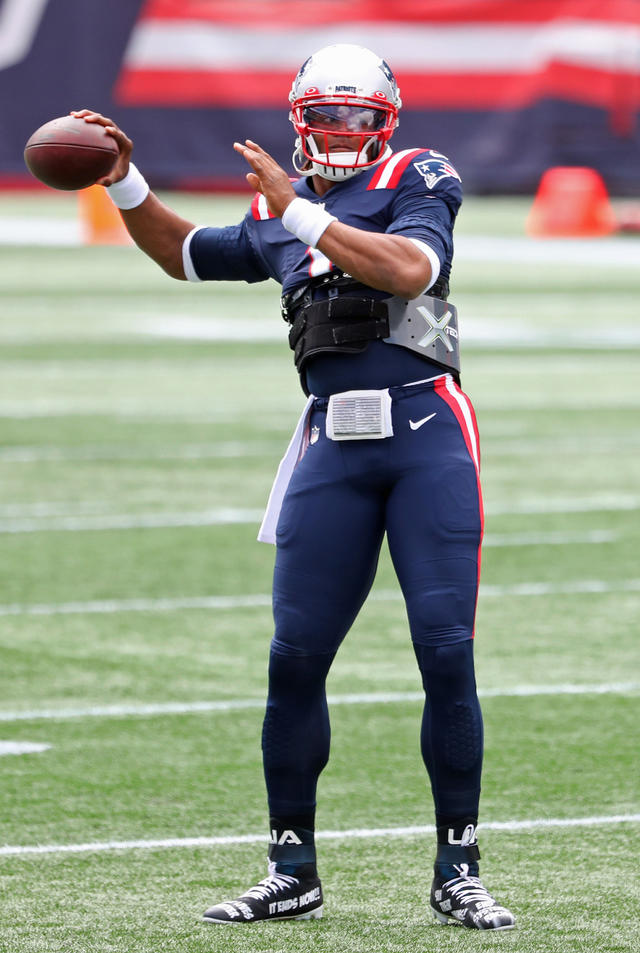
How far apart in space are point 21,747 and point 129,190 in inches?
80.4

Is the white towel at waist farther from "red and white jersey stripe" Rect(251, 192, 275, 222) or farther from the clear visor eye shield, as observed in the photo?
the clear visor eye shield

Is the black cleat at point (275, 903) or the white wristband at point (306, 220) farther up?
the white wristband at point (306, 220)

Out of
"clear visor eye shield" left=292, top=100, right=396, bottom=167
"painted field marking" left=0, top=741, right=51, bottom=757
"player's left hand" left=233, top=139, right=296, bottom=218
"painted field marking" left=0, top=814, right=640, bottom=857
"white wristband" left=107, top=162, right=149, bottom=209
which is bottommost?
"painted field marking" left=0, top=814, right=640, bottom=857

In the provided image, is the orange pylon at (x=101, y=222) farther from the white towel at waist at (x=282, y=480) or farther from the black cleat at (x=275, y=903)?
the black cleat at (x=275, y=903)

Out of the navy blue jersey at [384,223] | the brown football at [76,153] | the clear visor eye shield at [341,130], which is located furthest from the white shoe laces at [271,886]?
the brown football at [76,153]

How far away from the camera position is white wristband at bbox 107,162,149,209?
5242 mm

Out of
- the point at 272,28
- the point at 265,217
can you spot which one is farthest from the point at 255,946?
the point at 272,28

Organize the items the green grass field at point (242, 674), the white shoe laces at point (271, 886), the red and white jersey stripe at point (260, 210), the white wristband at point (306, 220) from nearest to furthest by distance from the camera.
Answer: the white wristband at point (306, 220), the white shoe laces at point (271, 886), the green grass field at point (242, 674), the red and white jersey stripe at point (260, 210)

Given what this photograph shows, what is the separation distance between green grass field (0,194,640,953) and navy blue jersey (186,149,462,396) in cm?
133

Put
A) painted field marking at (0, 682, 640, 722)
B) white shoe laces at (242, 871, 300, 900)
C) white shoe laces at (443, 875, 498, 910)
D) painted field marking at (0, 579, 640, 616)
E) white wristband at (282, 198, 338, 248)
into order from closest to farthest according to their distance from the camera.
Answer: white wristband at (282, 198, 338, 248)
white shoe laces at (443, 875, 498, 910)
white shoe laces at (242, 871, 300, 900)
painted field marking at (0, 682, 640, 722)
painted field marking at (0, 579, 640, 616)

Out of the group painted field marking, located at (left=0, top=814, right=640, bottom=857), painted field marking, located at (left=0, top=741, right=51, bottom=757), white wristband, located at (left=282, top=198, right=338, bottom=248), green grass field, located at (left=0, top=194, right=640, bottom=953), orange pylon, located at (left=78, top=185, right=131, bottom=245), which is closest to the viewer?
white wristband, located at (left=282, top=198, right=338, bottom=248)

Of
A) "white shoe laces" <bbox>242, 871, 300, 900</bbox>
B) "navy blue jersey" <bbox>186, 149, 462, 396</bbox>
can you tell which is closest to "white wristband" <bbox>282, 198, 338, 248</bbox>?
"navy blue jersey" <bbox>186, 149, 462, 396</bbox>

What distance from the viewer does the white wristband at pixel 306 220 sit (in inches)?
181

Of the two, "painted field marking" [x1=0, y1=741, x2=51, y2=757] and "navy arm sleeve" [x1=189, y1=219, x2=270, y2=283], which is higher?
"navy arm sleeve" [x1=189, y1=219, x2=270, y2=283]
